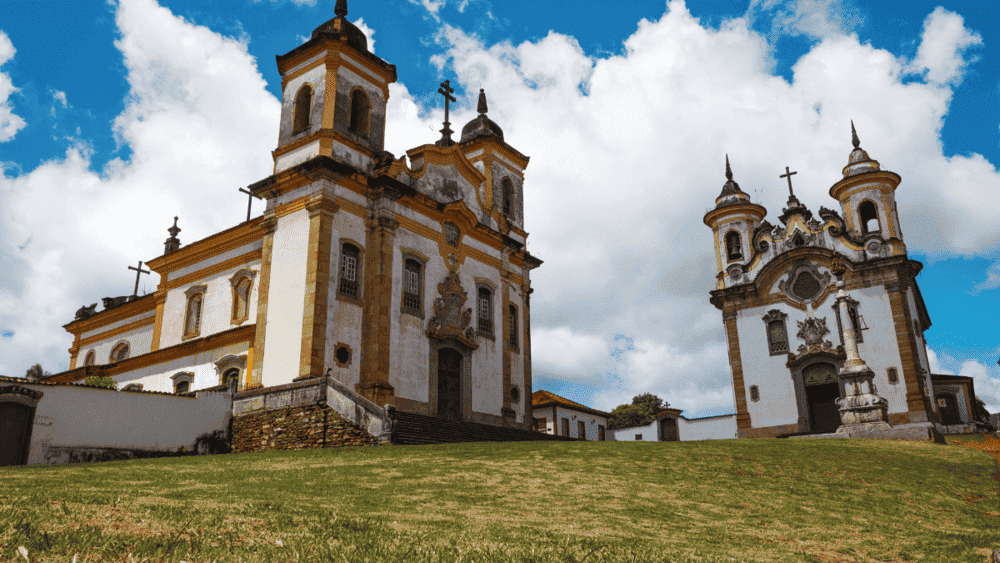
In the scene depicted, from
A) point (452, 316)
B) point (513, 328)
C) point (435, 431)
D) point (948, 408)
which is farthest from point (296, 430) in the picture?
point (948, 408)

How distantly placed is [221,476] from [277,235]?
1253 centimetres

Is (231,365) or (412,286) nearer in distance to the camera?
(412,286)

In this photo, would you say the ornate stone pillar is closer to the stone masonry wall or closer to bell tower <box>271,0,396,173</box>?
the stone masonry wall

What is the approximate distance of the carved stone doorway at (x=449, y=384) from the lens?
23328 millimetres

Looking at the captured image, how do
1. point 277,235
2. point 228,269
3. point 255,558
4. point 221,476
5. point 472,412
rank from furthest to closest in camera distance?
point 228,269 → point 472,412 → point 277,235 → point 221,476 → point 255,558

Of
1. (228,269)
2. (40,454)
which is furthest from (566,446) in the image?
(228,269)

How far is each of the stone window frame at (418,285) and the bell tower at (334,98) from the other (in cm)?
317

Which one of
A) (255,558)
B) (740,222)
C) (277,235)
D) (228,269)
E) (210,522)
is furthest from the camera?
(740,222)

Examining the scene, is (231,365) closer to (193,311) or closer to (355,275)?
(193,311)

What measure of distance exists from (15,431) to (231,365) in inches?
299

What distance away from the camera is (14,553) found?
4.46 meters

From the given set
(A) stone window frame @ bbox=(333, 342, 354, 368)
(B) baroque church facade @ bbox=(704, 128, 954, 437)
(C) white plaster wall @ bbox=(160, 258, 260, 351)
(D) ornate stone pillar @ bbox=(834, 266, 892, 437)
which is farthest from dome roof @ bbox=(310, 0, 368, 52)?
(B) baroque church facade @ bbox=(704, 128, 954, 437)

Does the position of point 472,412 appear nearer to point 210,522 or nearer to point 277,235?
point 277,235

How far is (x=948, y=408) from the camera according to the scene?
3847cm
